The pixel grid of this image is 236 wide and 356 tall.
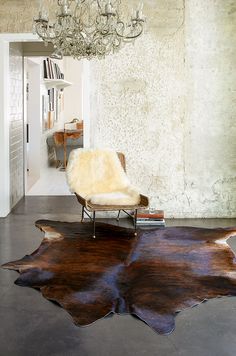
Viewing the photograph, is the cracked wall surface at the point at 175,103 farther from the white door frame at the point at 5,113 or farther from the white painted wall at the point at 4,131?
the white painted wall at the point at 4,131

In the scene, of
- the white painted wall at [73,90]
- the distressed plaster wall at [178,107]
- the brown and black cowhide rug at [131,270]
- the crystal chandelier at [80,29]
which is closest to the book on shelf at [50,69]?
the white painted wall at [73,90]

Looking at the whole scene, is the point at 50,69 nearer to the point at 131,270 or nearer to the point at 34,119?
the point at 34,119

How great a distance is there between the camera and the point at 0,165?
6738mm

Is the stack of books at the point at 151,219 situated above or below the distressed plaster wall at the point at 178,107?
below

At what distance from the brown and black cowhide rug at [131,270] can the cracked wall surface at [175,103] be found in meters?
0.85

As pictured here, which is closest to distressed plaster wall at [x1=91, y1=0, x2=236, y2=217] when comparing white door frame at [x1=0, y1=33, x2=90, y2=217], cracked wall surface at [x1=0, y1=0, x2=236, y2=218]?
cracked wall surface at [x1=0, y1=0, x2=236, y2=218]

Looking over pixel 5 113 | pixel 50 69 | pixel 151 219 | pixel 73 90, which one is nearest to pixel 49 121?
pixel 50 69

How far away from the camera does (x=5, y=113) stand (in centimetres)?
670

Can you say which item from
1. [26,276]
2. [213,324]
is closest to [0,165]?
[26,276]

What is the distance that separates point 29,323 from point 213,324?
1.17 m

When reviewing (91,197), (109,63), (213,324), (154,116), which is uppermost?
(109,63)

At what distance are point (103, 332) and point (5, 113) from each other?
4033 mm

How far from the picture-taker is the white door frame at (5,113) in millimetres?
6504

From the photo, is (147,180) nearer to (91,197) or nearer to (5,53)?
(91,197)
